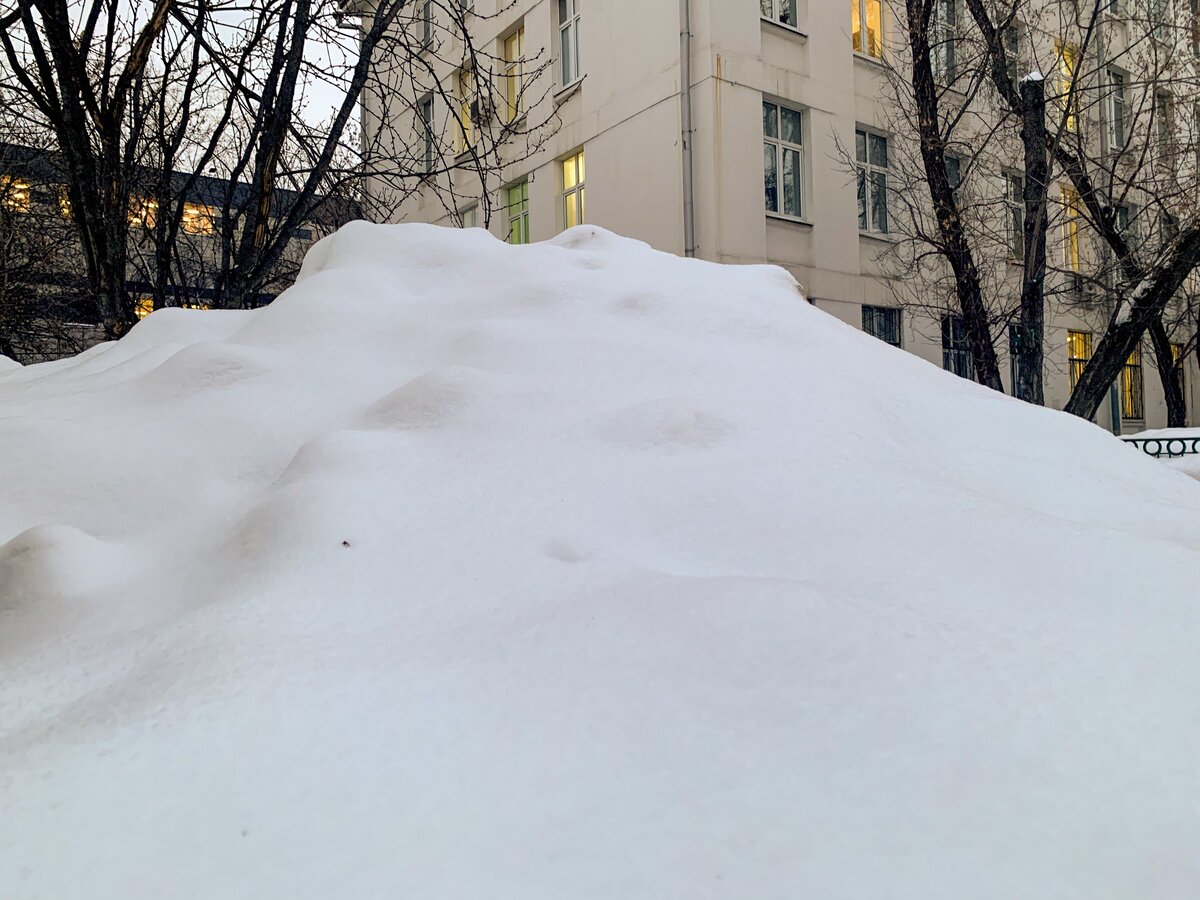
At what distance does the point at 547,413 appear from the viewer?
68.3 inches

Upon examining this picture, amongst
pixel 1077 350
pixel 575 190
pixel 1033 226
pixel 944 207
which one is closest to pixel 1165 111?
pixel 1033 226

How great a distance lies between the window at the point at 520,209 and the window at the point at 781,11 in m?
4.23

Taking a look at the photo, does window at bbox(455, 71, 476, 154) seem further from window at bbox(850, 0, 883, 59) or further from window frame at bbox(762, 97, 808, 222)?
window at bbox(850, 0, 883, 59)

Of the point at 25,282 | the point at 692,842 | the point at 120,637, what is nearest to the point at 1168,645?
the point at 692,842

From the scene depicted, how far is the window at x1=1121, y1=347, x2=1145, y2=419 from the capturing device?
1491 centimetres

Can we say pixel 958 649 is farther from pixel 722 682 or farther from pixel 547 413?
pixel 547 413

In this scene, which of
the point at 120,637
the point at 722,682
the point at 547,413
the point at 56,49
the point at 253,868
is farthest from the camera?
the point at 56,49

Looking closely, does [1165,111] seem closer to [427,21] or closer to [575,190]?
[427,21]

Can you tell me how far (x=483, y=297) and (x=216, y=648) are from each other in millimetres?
1349

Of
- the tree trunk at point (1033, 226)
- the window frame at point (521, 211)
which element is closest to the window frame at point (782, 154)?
the tree trunk at point (1033, 226)

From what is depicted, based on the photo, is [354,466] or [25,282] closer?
[354,466]

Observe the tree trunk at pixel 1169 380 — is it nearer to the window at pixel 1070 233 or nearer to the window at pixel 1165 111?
the window at pixel 1070 233

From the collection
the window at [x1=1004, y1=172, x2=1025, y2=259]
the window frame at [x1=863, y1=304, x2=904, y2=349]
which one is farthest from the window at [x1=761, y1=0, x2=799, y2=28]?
the window frame at [x1=863, y1=304, x2=904, y2=349]

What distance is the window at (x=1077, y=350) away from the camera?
43.9ft
